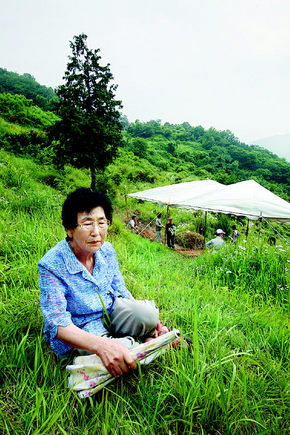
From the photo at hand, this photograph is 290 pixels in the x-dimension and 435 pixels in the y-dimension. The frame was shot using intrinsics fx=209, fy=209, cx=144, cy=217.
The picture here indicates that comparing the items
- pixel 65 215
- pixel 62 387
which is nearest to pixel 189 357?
pixel 62 387

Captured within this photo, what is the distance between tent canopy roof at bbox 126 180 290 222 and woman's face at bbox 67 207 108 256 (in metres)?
5.45

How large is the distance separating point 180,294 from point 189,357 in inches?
38.5

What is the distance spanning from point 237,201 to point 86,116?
8.34m

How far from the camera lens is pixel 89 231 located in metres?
1.27

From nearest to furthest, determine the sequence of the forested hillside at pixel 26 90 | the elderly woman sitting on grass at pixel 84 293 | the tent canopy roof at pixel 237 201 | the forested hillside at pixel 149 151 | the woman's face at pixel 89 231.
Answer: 1. the elderly woman sitting on grass at pixel 84 293
2. the woman's face at pixel 89 231
3. the tent canopy roof at pixel 237 201
4. the forested hillside at pixel 149 151
5. the forested hillside at pixel 26 90

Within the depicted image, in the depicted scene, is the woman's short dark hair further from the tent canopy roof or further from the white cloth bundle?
the tent canopy roof

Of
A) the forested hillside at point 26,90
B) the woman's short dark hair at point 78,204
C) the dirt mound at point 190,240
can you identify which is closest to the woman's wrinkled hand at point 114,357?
the woman's short dark hair at point 78,204

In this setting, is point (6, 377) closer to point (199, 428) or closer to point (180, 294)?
point (199, 428)

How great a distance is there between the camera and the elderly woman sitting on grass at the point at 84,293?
107 cm

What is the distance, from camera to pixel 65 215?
133cm

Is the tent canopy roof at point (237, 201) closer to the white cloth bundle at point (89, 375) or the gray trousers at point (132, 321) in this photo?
the gray trousers at point (132, 321)

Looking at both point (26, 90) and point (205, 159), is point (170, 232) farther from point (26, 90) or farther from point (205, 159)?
point (26, 90)

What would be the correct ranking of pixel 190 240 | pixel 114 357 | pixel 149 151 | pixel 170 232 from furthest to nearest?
pixel 149 151 → pixel 190 240 → pixel 170 232 → pixel 114 357

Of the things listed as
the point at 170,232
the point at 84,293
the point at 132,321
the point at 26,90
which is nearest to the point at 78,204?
the point at 84,293
